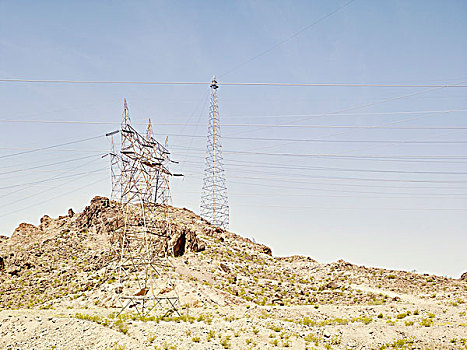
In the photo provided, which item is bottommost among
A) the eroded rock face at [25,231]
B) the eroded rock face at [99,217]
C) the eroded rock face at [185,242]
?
the eroded rock face at [185,242]

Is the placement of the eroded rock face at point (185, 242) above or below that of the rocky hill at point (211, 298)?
above

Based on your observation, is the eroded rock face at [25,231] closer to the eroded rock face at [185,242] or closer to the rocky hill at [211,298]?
the rocky hill at [211,298]

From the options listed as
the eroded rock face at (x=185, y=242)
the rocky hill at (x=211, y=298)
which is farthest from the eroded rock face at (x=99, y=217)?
the eroded rock face at (x=185, y=242)

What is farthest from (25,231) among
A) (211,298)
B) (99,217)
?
(211,298)

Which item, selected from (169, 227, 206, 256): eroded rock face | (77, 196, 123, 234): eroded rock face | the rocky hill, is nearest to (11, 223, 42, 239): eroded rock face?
the rocky hill

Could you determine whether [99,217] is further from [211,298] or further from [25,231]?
[211,298]

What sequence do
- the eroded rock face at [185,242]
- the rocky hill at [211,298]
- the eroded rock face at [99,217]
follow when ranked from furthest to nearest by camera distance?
the eroded rock face at [99,217]
the eroded rock face at [185,242]
the rocky hill at [211,298]

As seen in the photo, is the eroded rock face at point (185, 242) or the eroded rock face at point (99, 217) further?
the eroded rock face at point (99, 217)

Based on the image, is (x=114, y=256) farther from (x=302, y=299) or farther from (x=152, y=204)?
(x=302, y=299)

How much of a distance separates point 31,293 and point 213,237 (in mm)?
24739

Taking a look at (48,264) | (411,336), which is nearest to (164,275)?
(48,264)

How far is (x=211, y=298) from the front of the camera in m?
34.2

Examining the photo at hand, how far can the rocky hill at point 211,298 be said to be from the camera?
70.5 ft

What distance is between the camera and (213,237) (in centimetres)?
5697
